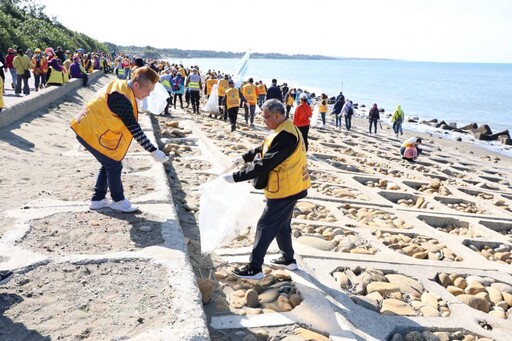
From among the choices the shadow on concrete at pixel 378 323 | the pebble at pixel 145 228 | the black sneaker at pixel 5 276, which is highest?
the pebble at pixel 145 228

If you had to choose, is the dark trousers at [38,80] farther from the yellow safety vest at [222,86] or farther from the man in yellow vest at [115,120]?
the man in yellow vest at [115,120]

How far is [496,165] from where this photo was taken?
1530 centimetres

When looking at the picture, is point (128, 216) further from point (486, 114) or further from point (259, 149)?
point (486, 114)

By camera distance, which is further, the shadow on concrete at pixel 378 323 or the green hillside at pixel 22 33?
the green hillside at pixel 22 33

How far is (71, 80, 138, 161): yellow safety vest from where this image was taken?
13.2ft

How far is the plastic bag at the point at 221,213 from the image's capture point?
3.98m

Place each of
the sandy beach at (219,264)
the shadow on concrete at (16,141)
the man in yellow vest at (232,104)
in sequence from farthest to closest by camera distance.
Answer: the man in yellow vest at (232,104) → the shadow on concrete at (16,141) → the sandy beach at (219,264)

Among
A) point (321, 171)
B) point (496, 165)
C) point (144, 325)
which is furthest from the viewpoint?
point (496, 165)

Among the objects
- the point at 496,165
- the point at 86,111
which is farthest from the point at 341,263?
the point at 496,165

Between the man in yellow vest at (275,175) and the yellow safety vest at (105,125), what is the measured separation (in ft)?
3.61

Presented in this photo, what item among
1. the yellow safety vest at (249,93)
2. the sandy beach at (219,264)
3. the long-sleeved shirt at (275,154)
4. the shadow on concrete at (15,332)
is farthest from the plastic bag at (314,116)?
the shadow on concrete at (15,332)

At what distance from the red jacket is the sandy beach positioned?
2.36 meters

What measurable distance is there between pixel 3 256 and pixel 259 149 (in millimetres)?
2127

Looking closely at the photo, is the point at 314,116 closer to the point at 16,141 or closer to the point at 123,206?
the point at 16,141
